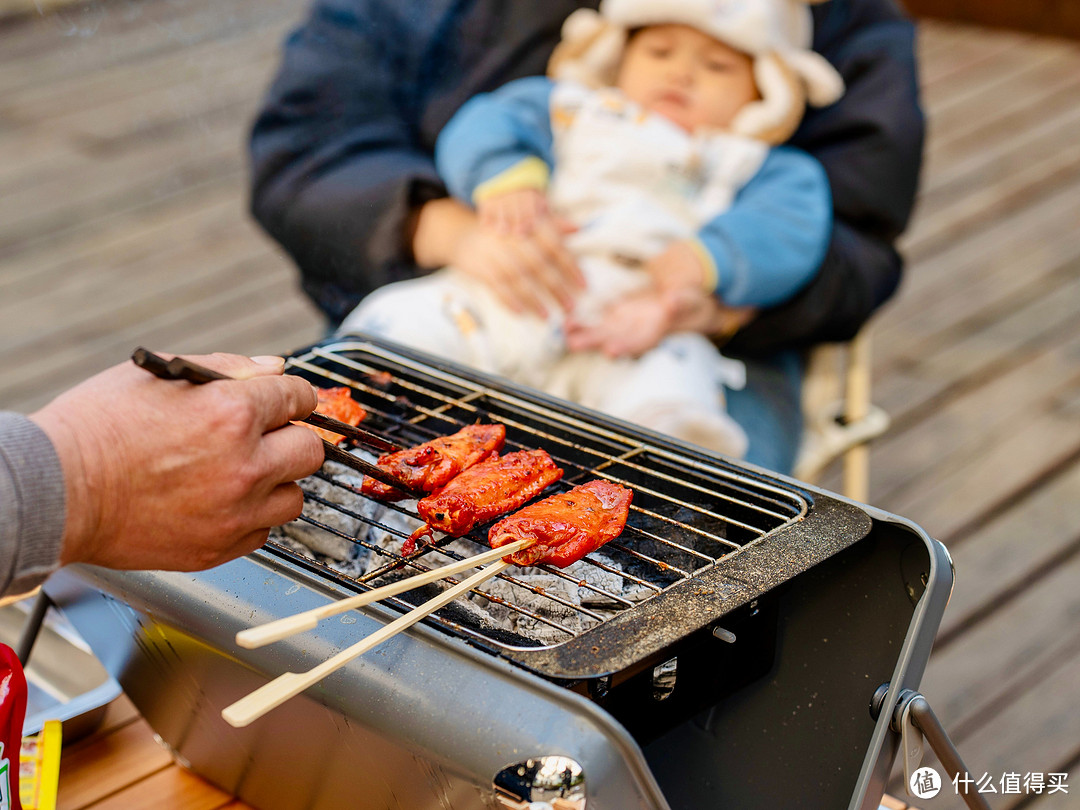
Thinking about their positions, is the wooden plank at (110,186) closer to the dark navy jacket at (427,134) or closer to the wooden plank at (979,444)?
the dark navy jacket at (427,134)

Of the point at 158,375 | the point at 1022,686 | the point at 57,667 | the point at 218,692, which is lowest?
the point at 1022,686

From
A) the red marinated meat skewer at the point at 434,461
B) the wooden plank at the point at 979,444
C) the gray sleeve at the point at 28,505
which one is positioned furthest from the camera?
the wooden plank at the point at 979,444

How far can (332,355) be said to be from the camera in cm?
143

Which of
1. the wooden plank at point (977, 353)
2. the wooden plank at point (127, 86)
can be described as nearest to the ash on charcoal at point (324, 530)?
the wooden plank at point (977, 353)

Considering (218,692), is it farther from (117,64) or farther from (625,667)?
(117,64)

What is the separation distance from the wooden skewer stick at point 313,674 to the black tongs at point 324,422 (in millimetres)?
161

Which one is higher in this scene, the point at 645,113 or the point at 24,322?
the point at 645,113

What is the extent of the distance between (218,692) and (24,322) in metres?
2.69

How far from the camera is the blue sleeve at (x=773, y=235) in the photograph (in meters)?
1.82

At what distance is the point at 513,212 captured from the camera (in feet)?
6.29

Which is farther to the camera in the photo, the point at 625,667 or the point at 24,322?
the point at 24,322

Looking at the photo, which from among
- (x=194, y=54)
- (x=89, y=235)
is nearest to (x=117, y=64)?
(x=194, y=54)

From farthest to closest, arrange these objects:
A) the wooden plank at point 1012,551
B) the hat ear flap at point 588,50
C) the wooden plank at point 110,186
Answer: the wooden plank at point 110,186, the wooden plank at point 1012,551, the hat ear flap at point 588,50

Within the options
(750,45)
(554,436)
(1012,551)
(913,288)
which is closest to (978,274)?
(913,288)
